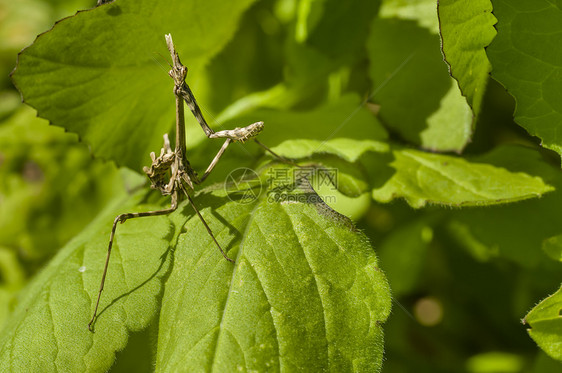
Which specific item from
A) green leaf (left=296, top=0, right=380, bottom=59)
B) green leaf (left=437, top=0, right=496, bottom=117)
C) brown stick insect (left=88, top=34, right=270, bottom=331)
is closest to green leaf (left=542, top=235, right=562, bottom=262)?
green leaf (left=437, top=0, right=496, bottom=117)

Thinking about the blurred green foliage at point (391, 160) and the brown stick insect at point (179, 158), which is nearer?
the brown stick insect at point (179, 158)

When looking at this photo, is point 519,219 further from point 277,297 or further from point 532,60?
point 277,297

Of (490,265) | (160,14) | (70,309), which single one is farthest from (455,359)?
(160,14)

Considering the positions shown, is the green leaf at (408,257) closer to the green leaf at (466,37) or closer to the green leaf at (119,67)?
the green leaf at (466,37)

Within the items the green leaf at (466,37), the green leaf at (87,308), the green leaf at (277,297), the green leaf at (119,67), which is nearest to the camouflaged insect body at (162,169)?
the green leaf at (119,67)

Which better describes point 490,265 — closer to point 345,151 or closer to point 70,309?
point 345,151

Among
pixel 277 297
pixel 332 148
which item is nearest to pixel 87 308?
pixel 277 297
